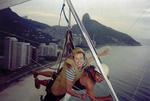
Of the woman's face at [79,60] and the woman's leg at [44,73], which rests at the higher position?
the woman's face at [79,60]

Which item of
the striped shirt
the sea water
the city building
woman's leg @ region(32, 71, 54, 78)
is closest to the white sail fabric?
the city building

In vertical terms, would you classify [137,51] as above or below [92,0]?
below

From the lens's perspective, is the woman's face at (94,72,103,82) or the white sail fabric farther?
the white sail fabric

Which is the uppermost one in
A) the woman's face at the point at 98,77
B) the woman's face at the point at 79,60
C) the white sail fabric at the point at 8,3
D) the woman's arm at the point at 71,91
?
the white sail fabric at the point at 8,3

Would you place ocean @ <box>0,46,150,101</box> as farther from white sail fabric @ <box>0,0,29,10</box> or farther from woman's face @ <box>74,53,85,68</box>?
white sail fabric @ <box>0,0,29,10</box>

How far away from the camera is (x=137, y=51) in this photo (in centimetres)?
562

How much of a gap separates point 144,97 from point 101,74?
374 millimetres

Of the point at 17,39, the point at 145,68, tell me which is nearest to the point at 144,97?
the point at 145,68

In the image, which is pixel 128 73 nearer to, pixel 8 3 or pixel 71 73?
pixel 71 73

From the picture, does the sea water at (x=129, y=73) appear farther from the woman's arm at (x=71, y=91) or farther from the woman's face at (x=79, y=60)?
the woman's face at (x=79, y=60)

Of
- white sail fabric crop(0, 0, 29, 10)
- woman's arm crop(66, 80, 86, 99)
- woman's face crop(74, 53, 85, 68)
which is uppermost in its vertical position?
white sail fabric crop(0, 0, 29, 10)

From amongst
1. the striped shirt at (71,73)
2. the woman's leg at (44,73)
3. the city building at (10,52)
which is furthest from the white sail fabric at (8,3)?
the striped shirt at (71,73)

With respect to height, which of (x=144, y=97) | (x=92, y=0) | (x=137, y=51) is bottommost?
(x=144, y=97)

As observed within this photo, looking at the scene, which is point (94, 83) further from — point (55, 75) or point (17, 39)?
point (17, 39)
